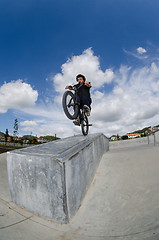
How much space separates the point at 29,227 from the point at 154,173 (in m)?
2.87

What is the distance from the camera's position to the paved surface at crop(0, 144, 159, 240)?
1.60 metres

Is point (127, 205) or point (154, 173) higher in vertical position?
point (154, 173)

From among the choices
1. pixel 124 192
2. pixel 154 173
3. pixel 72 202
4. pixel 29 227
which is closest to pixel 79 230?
pixel 72 202

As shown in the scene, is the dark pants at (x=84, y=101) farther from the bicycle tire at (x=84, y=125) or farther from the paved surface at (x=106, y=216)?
the paved surface at (x=106, y=216)

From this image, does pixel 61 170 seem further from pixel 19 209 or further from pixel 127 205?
pixel 127 205

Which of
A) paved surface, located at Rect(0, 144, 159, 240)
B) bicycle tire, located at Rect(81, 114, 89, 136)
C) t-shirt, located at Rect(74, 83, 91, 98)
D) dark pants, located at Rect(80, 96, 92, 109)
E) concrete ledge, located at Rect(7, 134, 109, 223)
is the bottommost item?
paved surface, located at Rect(0, 144, 159, 240)

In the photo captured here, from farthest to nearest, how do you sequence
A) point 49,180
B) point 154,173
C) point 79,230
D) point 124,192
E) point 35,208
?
point 154,173 < point 124,192 < point 35,208 < point 49,180 < point 79,230

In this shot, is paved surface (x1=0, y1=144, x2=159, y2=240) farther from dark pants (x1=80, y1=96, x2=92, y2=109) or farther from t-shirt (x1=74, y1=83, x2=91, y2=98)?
t-shirt (x1=74, y1=83, x2=91, y2=98)

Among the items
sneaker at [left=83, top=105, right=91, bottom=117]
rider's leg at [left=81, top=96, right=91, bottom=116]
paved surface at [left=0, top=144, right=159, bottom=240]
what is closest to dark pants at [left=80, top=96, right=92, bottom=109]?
rider's leg at [left=81, top=96, right=91, bottom=116]

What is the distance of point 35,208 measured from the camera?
2.12 meters

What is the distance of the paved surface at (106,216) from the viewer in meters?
1.60

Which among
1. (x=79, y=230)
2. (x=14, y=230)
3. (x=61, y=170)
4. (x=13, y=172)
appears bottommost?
(x=79, y=230)

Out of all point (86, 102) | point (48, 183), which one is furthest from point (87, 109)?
point (48, 183)

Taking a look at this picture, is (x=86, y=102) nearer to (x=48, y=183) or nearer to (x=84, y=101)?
(x=84, y=101)
